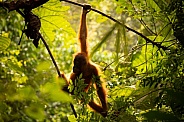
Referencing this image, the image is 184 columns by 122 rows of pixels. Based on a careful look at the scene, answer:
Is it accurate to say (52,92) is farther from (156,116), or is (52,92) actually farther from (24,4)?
(24,4)

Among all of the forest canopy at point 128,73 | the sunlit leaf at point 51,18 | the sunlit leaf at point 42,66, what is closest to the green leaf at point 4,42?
the forest canopy at point 128,73

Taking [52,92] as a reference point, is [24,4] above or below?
above

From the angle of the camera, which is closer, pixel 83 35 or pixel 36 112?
pixel 36 112

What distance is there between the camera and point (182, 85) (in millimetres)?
686

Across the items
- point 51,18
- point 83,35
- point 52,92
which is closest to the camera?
point 52,92

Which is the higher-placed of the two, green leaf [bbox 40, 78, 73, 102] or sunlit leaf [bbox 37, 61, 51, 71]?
sunlit leaf [bbox 37, 61, 51, 71]

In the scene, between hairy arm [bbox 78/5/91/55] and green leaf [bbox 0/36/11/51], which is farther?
hairy arm [bbox 78/5/91/55]

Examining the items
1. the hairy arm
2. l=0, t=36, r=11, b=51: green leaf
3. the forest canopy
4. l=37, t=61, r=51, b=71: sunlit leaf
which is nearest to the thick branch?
the forest canopy

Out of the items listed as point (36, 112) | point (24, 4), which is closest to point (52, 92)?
point (36, 112)

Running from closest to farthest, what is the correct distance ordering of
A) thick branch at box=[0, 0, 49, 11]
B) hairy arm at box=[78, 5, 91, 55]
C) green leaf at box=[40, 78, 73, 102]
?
green leaf at box=[40, 78, 73, 102]
thick branch at box=[0, 0, 49, 11]
hairy arm at box=[78, 5, 91, 55]

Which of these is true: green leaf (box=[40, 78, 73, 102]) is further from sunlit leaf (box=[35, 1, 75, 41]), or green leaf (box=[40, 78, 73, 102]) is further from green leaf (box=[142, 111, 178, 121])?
sunlit leaf (box=[35, 1, 75, 41])

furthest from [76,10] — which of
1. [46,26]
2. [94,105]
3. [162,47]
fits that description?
[162,47]

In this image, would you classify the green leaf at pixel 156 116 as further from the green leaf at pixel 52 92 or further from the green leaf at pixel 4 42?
the green leaf at pixel 4 42

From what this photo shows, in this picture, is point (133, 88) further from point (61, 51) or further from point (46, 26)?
point (61, 51)
